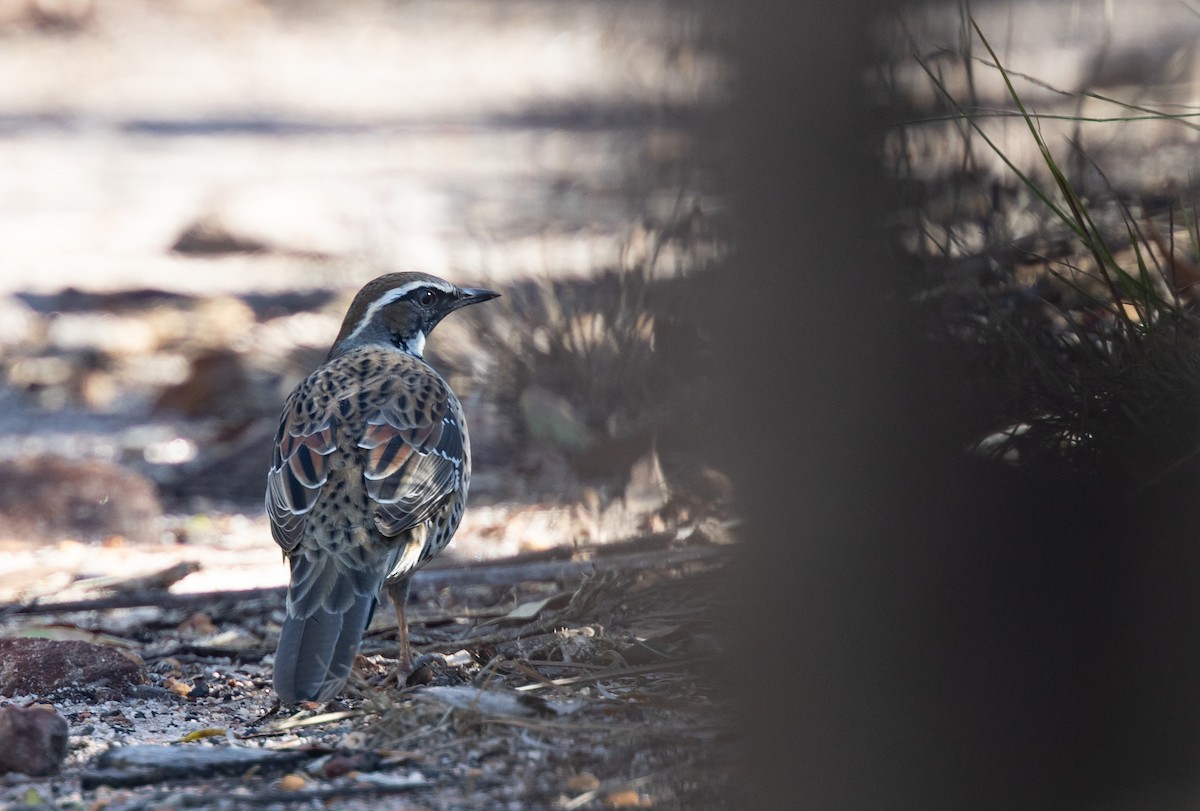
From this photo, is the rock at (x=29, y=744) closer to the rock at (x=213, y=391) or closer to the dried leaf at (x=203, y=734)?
the dried leaf at (x=203, y=734)

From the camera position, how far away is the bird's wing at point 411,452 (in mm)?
5090

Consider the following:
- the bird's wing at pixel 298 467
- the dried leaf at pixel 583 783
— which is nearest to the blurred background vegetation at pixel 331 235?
the dried leaf at pixel 583 783

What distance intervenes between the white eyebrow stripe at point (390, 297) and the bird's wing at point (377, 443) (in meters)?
0.64

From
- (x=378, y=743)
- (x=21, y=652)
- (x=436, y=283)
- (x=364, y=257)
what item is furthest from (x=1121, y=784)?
(x=364, y=257)

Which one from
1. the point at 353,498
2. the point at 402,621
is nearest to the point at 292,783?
the point at 402,621

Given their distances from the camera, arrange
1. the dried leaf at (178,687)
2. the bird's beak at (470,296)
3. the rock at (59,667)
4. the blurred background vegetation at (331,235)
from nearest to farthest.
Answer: the rock at (59,667)
the dried leaf at (178,687)
the bird's beak at (470,296)
the blurred background vegetation at (331,235)

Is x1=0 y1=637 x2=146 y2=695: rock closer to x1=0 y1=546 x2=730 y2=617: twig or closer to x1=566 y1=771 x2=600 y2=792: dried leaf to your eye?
x1=0 y1=546 x2=730 y2=617: twig

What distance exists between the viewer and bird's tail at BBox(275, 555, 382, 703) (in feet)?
14.5

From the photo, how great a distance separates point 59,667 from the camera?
4898 millimetres

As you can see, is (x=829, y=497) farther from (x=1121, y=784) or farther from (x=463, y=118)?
(x=463, y=118)

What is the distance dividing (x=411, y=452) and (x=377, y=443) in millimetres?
132

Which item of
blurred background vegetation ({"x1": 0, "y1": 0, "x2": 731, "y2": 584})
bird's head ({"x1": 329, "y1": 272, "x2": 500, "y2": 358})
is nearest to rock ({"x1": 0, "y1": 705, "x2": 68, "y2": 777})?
blurred background vegetation ({"x1": 0, "y1": 0, "x2": 731, "y2": 584})

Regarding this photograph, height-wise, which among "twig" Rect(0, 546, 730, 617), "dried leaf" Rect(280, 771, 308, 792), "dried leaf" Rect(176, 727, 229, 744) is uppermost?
"twig" Rect(0, 546, 730, 617)

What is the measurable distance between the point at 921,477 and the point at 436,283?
3.94 meters
